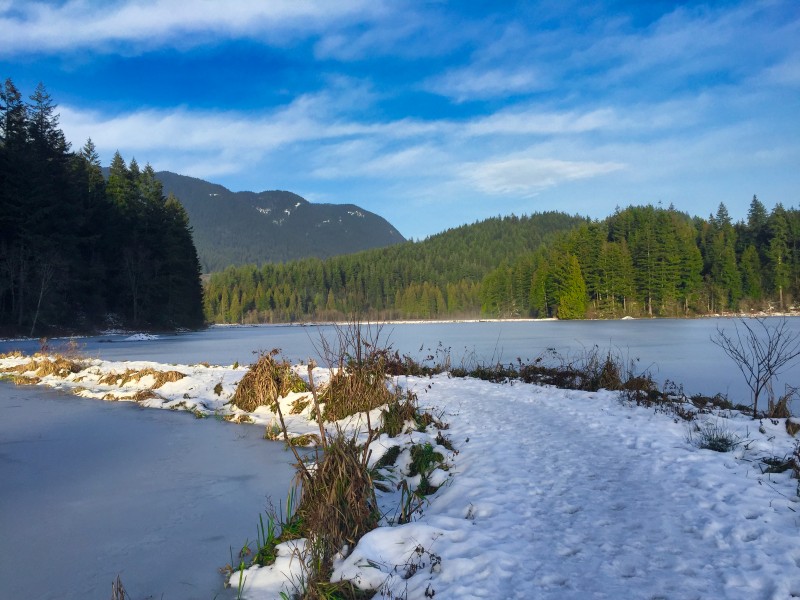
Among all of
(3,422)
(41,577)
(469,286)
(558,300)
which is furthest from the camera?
(469,286)

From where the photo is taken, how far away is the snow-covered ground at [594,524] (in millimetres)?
2971

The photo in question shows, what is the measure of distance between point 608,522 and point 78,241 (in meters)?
43.0

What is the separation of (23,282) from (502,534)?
3745cm

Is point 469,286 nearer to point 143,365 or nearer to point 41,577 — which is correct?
point 143,365

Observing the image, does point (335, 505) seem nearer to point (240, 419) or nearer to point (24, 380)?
point (240, 419)

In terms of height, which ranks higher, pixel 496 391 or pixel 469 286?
pixel 469 286

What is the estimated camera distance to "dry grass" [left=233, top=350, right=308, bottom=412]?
996 cm

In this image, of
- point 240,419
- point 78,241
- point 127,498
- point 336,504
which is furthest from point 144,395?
point 78,241

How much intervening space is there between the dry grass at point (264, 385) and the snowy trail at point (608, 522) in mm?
4931

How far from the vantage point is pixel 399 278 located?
12194cm

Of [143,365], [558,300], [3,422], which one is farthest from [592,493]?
[558,300]

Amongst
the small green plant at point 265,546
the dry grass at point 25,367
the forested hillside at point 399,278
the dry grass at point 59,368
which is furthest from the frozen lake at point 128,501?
the forested hillside at point 399,278

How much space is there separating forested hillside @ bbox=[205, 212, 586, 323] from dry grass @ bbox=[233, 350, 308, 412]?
78.5m

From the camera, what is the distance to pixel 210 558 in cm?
388
